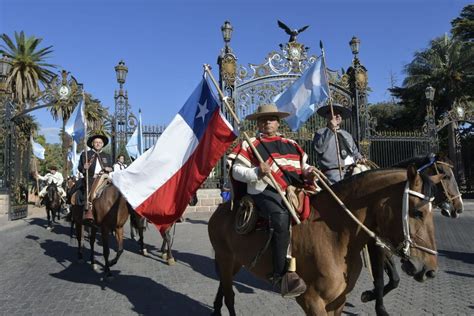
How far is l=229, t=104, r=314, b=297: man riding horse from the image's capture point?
324 centimetres

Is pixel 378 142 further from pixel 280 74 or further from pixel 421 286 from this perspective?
pixel 421 286

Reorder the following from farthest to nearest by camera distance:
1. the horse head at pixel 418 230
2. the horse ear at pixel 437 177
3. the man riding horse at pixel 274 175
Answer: the man riding horse at pixel 274 175
the horse ear at pixel 437 177
the horse head at pixel 418 230

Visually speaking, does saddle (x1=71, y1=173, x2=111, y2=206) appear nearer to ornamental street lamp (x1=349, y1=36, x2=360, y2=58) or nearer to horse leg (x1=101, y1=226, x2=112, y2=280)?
horse leg (x1=101, y1=226, x2=112, y2=280)

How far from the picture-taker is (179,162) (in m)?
4.35

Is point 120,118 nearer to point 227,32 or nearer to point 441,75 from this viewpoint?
point 227,32

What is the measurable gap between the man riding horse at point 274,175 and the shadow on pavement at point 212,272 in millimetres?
2791

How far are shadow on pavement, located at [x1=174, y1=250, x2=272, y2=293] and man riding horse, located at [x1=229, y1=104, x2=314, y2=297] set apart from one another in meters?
2.79

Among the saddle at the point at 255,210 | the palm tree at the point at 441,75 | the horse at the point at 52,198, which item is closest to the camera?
the saddle at the point at 255,210

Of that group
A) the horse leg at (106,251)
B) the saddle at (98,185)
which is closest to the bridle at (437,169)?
the horse leg at (106,251)

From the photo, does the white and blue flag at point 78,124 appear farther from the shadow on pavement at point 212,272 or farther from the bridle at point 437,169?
the bridle at point 437,169

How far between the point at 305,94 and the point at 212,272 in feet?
11.9

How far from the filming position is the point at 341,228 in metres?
3.16

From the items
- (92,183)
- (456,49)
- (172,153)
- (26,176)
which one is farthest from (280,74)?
(456,49)

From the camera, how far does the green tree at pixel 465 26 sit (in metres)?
26.4
